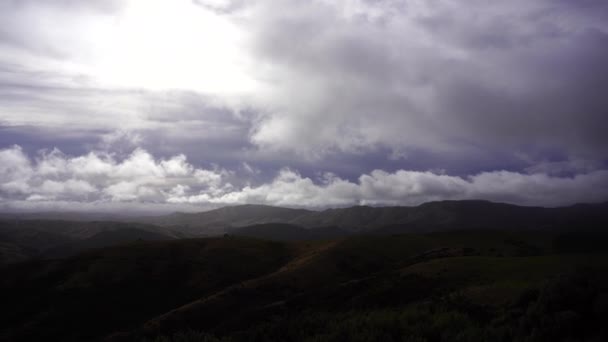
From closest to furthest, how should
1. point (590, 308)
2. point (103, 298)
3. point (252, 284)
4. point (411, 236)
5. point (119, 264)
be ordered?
point (590, 308) < point (252, 284) < point (103, 298) < point (119, 264) < point (411, 236)

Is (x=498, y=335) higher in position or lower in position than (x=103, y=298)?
higher

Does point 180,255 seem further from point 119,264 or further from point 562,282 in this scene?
point 562,282

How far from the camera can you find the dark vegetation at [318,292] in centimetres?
1216

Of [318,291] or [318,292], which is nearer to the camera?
[318,292]

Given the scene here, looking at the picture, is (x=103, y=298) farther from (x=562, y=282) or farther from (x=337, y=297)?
(x=562, y=282)

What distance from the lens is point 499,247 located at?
201 ft

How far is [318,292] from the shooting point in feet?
95.9

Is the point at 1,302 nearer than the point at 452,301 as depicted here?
No

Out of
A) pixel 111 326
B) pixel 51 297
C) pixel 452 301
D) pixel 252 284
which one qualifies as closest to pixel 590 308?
pixel 452 301

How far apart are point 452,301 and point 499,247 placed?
4999cm

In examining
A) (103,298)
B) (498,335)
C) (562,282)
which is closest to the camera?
(498,335)

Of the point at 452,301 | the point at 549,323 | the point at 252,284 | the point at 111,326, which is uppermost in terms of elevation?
the point at 549,323

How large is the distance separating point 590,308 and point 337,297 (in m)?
17.0

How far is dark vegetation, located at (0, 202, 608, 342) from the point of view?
12.2m
